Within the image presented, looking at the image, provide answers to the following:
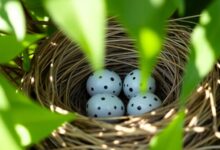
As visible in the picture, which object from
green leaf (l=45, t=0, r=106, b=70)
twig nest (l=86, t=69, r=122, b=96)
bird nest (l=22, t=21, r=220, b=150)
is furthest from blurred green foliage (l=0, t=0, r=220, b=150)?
twig nest (l=86, t=69, r=122, b=96)

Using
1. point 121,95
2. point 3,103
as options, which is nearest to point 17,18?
point 3,103

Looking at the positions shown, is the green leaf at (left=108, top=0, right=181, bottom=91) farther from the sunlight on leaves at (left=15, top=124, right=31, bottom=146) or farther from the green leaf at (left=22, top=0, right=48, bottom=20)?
the green leaf at (left=22, top=0, right=48, bottom=20)

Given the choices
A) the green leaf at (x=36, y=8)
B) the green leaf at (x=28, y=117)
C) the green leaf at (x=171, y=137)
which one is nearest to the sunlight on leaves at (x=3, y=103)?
the green leaf at (x=28, y=117)

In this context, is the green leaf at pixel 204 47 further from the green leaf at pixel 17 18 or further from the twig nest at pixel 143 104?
the twig nest at pixel 143 104

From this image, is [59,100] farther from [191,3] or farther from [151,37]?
[151,37]

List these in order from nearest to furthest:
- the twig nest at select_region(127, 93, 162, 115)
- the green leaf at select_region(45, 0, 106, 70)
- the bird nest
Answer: the green leaf at select_region(45, 0, 106, 70), the bird nest, the twig nest at select_region(127, 93, 162, 115)

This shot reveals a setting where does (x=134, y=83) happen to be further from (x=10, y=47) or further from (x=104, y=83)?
(x=10, y=47)
